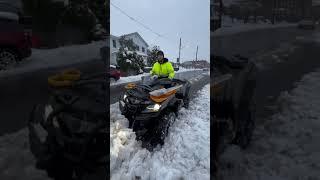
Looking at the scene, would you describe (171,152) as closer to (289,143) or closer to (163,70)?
(163,70)

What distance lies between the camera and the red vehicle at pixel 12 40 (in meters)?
3.29

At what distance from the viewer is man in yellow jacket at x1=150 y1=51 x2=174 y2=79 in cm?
389

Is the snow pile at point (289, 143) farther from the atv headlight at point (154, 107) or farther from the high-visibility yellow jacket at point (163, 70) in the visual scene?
the high-visibility yellow jacket at point (163, 70)

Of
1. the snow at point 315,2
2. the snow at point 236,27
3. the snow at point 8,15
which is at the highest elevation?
the snow at point 315,2

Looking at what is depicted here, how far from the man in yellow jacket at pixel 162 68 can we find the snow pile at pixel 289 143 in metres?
1.25

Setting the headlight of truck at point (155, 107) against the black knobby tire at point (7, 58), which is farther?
the headlight of truck at point (155, 107)

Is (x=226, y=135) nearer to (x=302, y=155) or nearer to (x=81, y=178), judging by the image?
(x=302, y=155)

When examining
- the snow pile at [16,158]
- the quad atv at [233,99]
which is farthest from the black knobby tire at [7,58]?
the quad atv at [233,99]

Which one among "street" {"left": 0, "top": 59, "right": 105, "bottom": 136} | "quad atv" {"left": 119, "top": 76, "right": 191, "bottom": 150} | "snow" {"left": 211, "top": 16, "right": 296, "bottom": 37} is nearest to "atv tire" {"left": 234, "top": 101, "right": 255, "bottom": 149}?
"snow" {"left": 211, "top": 16, "right": 296, "bottom": 37}

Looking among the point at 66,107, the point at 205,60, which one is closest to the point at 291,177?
the point at 205,60

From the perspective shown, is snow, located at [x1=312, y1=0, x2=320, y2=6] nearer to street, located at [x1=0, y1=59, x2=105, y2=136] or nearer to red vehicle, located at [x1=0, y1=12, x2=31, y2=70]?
street, located at [x1=0, y1=59, x2=105, y2=136]

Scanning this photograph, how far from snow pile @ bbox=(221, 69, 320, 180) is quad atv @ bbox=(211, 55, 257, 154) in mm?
153

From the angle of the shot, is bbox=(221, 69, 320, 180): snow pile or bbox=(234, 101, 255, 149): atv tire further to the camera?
bbox=(234, 101, 255, 149): atv tire

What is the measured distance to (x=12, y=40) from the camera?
130 inches
